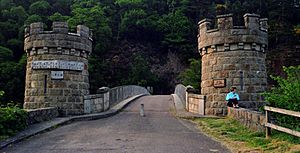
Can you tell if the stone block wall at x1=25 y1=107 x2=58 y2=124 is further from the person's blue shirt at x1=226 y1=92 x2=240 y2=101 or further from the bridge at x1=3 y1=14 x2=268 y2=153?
the person's blue shirt at x1=226 y1=92 x2=240 y2=101

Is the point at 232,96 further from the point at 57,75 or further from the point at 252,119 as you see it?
the point at 57,75

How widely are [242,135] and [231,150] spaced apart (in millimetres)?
1721

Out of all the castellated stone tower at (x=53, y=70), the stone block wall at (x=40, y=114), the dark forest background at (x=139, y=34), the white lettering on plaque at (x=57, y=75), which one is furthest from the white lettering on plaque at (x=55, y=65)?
the dark forest background at (x=139, y=34)

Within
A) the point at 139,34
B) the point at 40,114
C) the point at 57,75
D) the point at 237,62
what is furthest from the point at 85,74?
the point at 139,34

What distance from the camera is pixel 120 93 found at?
2472cm

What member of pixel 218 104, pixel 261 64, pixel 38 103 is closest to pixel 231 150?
pixel 218 104

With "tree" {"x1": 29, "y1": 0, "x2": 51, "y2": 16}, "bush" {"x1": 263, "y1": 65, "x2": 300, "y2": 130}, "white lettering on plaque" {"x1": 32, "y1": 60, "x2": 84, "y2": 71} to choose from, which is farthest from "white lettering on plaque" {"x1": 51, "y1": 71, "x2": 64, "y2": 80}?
"tree" {"x1": 29, "y1": 0, "x2": 51, "y2": 16}

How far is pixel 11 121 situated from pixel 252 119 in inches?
274

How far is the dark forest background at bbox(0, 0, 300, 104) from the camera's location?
43.9 meters

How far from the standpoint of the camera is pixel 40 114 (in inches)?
486

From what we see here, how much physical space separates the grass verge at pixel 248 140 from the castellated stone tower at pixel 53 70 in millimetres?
6882

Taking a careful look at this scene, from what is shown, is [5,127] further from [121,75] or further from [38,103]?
[121,75]

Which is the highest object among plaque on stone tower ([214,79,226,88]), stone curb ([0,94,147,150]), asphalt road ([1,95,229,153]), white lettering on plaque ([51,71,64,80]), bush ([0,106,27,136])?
white lettering on plaque ([51,71,64,80])

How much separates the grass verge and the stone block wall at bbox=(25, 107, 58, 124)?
587 centimetres
